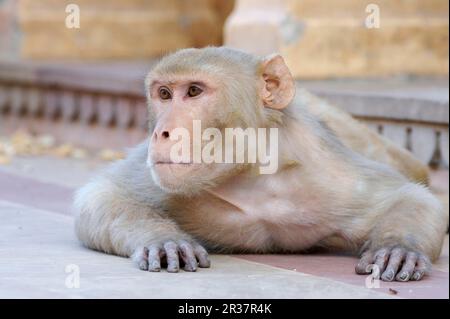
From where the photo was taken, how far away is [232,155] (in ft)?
17.8

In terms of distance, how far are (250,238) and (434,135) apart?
2.86 metres

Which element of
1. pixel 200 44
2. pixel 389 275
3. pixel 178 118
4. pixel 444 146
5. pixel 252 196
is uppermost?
pixel 178 118

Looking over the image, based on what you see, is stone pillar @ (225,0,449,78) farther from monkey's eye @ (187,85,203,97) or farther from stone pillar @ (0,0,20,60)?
monkey's eye @ (187,85,203,97)

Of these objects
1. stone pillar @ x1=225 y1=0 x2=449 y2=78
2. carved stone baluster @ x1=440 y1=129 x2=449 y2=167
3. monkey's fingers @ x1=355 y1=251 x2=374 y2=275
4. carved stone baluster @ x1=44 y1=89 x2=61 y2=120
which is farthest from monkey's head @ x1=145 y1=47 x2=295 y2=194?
carved stone baluster @ x1=44 y1=89 x2=61 y2=120

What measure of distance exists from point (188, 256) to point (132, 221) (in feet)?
1.28

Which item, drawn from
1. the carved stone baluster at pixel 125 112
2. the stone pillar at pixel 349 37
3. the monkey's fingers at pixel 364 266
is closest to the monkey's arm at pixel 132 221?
the monkey's fingers at pixel 364 266

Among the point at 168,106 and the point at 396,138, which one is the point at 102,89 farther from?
the point at 168,106

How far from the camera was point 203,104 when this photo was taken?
5336mm

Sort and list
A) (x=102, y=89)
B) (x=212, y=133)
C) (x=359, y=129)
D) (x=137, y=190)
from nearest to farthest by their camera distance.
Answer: (x=212, y=133) < (x=137, y=190) < (x=359, y=129) < (x=102, y=89)

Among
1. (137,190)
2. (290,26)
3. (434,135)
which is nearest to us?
(137,190)

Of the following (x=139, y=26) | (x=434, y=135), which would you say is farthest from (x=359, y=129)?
(x=139, y=26)

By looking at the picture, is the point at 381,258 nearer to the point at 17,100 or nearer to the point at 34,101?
the point at 34,101

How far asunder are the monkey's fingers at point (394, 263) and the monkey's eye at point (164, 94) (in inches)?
40.3

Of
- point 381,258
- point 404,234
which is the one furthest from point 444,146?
point 381,258
